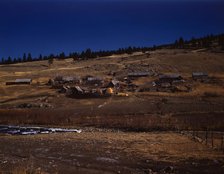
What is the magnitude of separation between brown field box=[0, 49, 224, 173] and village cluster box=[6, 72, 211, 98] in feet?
5.42

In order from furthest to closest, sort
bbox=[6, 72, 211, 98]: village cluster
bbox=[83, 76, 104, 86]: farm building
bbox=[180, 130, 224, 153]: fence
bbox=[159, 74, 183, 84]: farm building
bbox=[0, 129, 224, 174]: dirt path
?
bbox=[159, 74, 183, 84]: farm building → bbox=[83, 76, 104, 86]: farm building → bbox=[6, 72, 211, 98]: village cluster → bbox=[180, 130, 224, 153]: fence → bbox=[0, 129, 224, 174]: dirt path

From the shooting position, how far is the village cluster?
65.2m

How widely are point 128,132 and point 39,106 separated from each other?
2105 centimetres

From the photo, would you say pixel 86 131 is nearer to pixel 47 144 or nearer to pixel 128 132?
pixel 128 132

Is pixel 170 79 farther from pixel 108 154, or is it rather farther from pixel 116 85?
pixel 108 154

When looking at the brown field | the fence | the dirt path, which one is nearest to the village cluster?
the brown field

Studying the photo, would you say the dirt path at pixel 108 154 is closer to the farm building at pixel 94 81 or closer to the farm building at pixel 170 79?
the farm building at pixel 94 81

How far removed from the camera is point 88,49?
170 metres

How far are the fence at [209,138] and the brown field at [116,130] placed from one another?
34.7 inches

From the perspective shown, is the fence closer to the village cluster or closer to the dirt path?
the dirt path

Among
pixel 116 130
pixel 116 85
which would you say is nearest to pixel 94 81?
pixel 116 85

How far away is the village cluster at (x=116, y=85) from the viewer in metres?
65.2

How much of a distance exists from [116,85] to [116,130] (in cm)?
3307

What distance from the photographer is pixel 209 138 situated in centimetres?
3444
